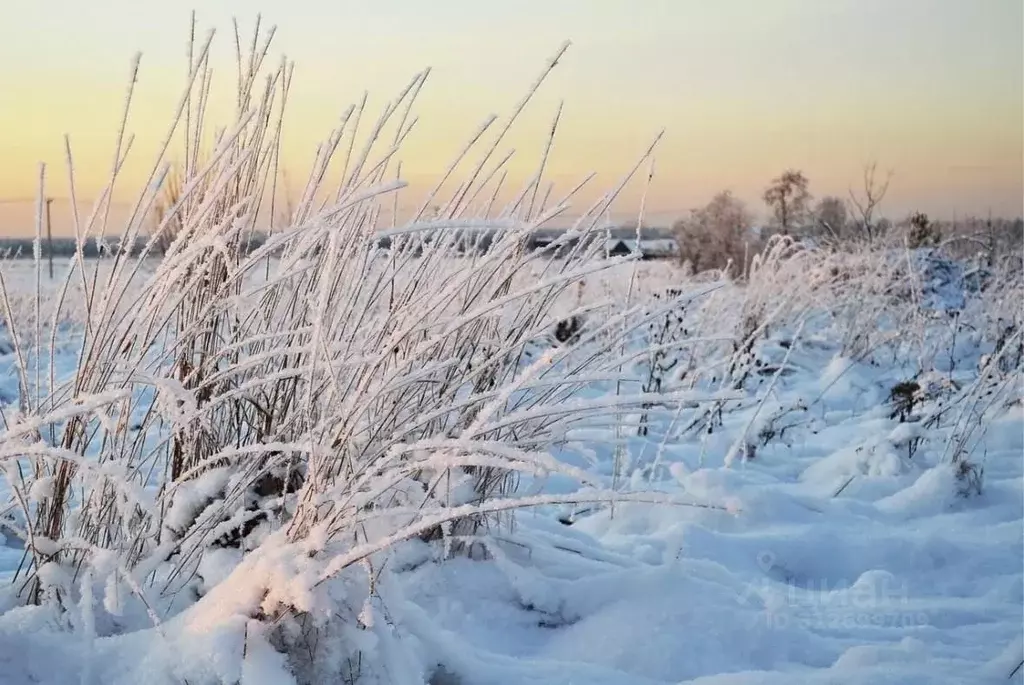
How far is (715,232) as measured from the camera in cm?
2548

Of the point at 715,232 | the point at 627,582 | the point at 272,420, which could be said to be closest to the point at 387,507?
the point at 272,420

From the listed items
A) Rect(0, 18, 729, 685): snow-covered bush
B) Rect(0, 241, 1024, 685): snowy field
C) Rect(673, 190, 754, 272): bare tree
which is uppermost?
Rect(673, 190, 754, 272): bare tree

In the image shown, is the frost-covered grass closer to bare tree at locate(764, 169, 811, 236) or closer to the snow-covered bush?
the snow-covered bush

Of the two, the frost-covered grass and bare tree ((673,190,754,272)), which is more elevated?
bare tree ((673,190,754,272))

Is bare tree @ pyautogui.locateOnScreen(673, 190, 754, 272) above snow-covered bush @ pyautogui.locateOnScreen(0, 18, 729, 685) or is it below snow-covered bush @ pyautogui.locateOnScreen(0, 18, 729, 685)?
above

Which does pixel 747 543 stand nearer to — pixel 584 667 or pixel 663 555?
pixel 663 555

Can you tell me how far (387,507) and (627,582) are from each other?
560 millimetres

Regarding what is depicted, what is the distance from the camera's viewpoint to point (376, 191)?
0.90m

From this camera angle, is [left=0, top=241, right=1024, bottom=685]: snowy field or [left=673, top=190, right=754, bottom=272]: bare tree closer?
[left=0, top=241, right=1024, bottom=685]: snowy field

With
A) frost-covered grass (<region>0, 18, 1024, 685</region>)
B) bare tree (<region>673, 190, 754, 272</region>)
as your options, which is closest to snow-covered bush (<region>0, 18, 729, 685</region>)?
→ frost-covered grass (<region>0, 18, 1024, 685</region>)

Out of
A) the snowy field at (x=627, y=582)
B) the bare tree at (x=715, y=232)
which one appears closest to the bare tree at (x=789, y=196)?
the bare tree at (x=715, y=232)

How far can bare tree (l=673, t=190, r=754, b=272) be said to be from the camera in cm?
2511

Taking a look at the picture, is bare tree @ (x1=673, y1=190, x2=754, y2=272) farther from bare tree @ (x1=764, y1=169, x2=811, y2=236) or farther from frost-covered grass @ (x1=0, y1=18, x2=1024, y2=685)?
frost-covered grass @ (x1=0, y1=18, x2=1024, y2=685)

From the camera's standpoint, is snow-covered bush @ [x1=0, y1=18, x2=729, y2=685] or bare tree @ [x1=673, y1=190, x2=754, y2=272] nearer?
snow-covered bush @ [x1=0, y1=18, x2=729, y2=685]
